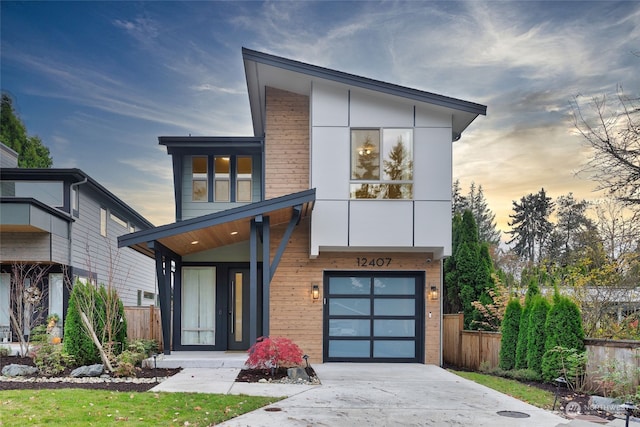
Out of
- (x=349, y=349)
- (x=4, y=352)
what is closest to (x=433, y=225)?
(x=349, y=349)

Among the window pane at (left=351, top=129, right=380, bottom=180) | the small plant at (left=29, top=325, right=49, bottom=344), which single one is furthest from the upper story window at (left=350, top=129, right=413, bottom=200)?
the small plant at (left=29, top=325, right=49, bottom=344)

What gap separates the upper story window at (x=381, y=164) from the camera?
10914 millimetres

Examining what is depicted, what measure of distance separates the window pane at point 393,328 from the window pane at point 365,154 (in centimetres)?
344

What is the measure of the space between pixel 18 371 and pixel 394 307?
767 centimetres

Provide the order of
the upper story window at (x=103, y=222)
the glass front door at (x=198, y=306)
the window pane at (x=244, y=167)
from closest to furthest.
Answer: the glass front door at (x=198, y=306) → the window pane at (x=244, y=167) → the upper story window at (x=103, y=222)

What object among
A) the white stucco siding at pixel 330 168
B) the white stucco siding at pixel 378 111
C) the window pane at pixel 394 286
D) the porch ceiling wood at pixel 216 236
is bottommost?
the window pane at pixel 394 286

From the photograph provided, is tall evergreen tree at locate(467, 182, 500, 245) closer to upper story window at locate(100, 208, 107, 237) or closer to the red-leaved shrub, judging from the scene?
upper story window at locate(100, 208, 107, 237)

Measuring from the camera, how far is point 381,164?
1097 cm

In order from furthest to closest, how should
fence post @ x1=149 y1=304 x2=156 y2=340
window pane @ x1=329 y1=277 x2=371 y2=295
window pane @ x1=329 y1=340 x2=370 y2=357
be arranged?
fence post @ x1=149 y1=304 x2=156 y2=340, window pane @ x1=329 y1=277 x2=371 y2=295, window pane @ x1=329 y1=340 x2=370 y2=357

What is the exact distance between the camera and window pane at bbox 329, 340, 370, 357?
11734mm

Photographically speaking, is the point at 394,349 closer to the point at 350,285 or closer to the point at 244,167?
the point at 350,285

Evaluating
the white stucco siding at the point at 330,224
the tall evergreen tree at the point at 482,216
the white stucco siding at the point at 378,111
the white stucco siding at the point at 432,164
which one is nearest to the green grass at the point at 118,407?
the white stucco siding at the point at 330,224

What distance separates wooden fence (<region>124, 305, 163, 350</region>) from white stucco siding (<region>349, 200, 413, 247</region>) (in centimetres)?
549

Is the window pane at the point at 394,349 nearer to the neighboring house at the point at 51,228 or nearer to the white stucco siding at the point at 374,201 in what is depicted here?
the white stucco siding at the point at 374,201
